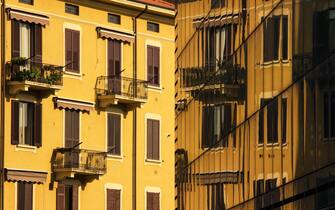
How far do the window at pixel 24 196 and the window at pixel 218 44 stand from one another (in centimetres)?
3368

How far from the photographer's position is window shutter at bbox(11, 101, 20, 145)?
60.8 m

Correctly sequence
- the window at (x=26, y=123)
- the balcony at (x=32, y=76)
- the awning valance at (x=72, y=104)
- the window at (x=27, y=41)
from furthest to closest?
the awning valance at (x=72, y=104)
the window at (x=27, y=41)
the window at (x=26, y=123)
the balcony at (x=32, y=76)

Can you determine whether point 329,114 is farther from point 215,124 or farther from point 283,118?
point 215,124

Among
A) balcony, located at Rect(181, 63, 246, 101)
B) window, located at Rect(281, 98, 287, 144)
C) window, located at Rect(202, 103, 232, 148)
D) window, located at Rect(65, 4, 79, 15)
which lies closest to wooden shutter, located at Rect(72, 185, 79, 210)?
window, located at Rect(65, 4, 79, 15)

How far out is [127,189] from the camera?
66.6m

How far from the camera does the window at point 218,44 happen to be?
25400 mm

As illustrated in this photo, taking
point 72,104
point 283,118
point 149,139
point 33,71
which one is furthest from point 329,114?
point 149,139

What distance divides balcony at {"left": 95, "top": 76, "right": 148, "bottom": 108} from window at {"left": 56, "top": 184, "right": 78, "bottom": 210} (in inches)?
135

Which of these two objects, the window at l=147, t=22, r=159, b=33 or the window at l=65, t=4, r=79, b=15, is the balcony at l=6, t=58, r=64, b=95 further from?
the window at l=147, t=22, r=159, b=33

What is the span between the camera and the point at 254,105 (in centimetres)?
2309

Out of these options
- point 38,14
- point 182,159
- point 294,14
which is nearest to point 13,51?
point 38,14

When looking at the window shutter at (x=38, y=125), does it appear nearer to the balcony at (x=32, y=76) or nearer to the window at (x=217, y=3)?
the balcony at (x=32, y=76)

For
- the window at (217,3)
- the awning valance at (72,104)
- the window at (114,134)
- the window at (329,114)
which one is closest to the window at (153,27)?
the window at (114,134)

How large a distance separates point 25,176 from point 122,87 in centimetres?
680
